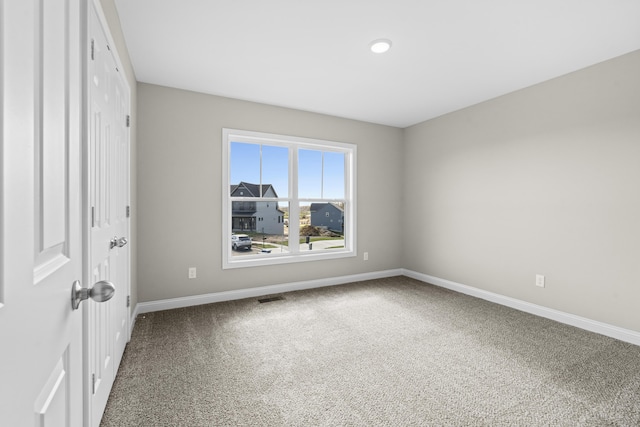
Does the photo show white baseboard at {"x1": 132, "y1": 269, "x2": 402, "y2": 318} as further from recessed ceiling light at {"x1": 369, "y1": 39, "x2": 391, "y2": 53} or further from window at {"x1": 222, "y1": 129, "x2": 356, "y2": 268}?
recessed ceiling light at {"x1": 369, "y1": 39, "x2": 391, "y2": 53}

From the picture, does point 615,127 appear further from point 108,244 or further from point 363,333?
point 108,244

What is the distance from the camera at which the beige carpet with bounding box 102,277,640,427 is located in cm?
170

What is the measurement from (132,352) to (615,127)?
14.9 feet

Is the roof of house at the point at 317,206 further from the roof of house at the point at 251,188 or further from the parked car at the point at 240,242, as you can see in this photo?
the parked car at the point at 240,242

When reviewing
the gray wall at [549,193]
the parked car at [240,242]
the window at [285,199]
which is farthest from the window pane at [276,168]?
the gray wall at [549,193]

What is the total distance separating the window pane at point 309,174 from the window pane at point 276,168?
21 cm

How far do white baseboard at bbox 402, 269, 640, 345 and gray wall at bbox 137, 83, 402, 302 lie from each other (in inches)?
76.8

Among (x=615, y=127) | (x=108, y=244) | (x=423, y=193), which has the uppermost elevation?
(x=615, y=127)

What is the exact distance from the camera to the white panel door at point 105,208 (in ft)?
4.65

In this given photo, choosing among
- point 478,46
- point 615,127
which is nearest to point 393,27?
point 478,46

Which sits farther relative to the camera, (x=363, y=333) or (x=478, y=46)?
(x=363, y=333)

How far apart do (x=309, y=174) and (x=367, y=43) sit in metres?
2.08

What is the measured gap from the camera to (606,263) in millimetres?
2732

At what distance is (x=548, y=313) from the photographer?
3.14 meters
